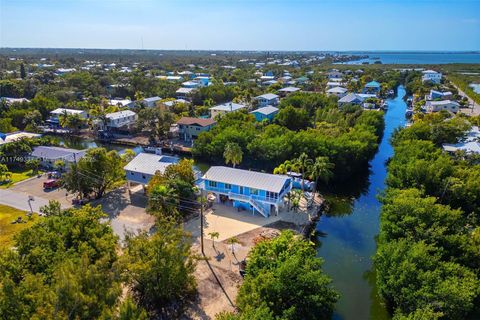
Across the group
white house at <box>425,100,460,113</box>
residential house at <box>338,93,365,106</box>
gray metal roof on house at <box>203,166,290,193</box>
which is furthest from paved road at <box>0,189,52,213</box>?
white house at <box>425,100,460,113</box>

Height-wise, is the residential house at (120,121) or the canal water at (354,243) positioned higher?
the residential house at (120,121)

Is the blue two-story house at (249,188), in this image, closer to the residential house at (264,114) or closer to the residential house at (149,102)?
the residential house at (264,114)

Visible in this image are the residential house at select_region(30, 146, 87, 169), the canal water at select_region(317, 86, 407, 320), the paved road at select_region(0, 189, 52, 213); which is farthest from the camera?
the residential house at select_region(30, 146, 87, 169)

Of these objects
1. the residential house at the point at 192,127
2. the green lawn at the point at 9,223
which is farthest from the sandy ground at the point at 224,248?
the residential house at the point at 192,127

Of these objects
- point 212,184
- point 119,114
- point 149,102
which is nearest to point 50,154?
point 119,114

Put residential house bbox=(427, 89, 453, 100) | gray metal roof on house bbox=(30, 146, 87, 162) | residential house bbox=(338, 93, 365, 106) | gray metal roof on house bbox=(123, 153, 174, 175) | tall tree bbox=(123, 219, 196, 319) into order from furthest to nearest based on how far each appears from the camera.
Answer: residential house bbox=(427, 89, 453, 100) < residential house bbox=(338, 93, 365, 106) < gray metal roof on house bbox=(30, 146, 87, 162) < gray metal roof on house bbox=(123, 153, 174, 175) < tall tree bbox=(123, 219, 196, 319)

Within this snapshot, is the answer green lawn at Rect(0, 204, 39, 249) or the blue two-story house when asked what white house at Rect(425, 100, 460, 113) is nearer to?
the blue two-story house

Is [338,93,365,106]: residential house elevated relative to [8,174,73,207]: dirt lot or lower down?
elevated
